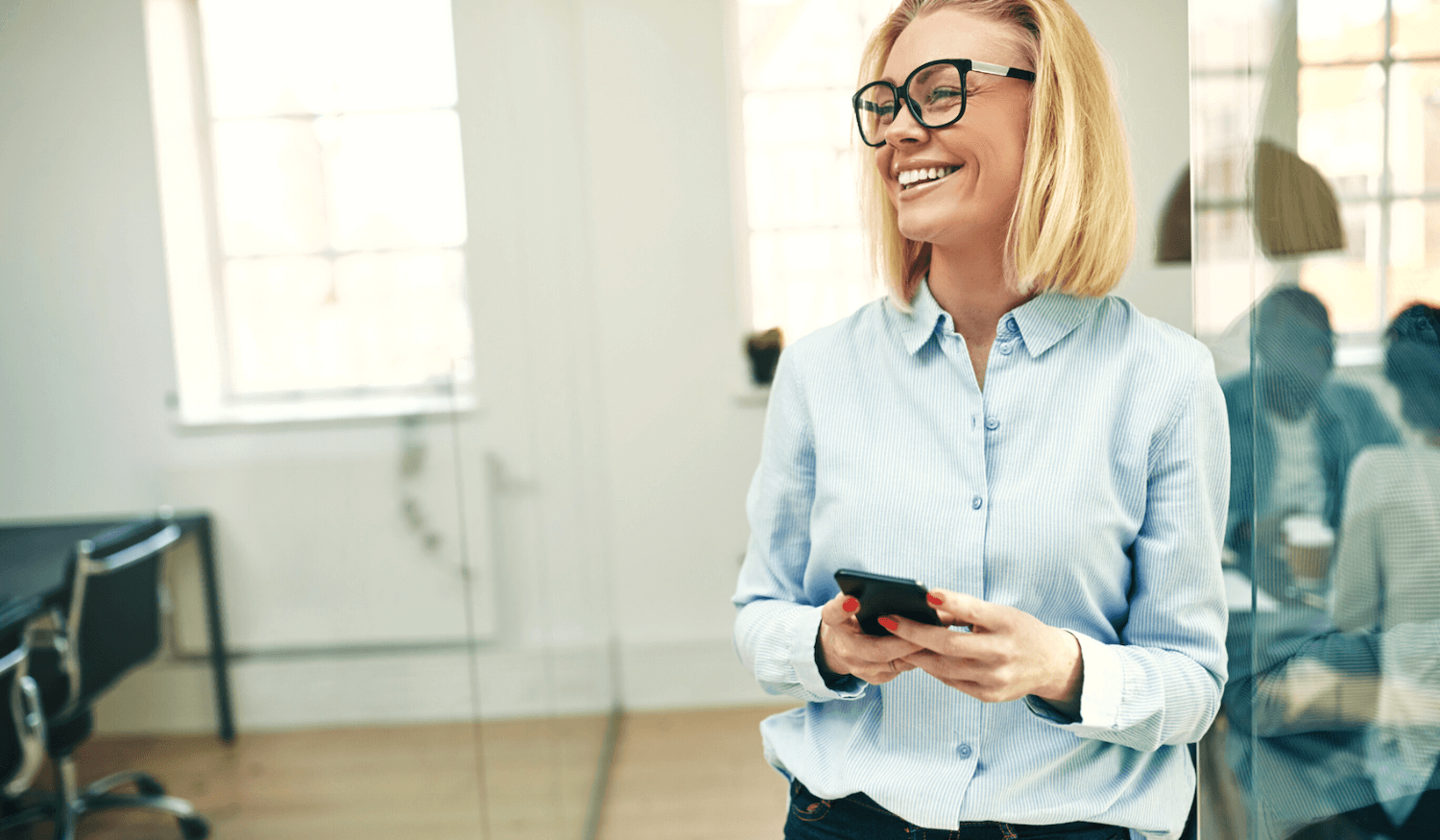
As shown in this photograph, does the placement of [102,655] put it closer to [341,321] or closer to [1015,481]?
[341,321]

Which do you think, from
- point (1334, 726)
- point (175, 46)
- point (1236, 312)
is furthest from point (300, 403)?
point (1334, 726)

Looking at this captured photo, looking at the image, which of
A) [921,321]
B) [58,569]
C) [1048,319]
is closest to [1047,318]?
[1048,319]

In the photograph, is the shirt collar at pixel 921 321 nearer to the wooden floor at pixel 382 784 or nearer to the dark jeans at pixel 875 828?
the dark jeans at pixel 875 828

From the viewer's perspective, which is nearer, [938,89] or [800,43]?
[938,89]

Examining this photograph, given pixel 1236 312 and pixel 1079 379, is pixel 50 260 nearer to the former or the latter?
pixel 1079 379

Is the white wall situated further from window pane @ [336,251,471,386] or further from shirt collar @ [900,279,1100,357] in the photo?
shirt collar @ [900,279,1100,357]

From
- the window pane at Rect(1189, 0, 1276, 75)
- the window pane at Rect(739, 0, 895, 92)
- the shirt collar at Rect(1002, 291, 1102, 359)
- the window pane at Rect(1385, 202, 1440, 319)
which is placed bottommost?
the shirt collar at Rect(1002, 291, 1102, 359)

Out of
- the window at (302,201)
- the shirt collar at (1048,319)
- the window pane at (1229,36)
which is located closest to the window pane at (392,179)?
the window at (302,201)

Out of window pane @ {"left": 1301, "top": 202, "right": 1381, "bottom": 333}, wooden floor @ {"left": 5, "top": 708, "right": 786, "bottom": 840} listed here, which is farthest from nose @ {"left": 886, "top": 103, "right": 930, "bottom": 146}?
wooden floor @ {"left": 5, "top": 708, "right": 786, "bottom": 840}

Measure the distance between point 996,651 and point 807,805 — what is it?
0.96 feet

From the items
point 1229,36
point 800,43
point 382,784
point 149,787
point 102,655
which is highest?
point 800,43

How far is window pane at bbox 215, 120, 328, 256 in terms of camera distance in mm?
951

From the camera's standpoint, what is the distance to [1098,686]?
2.32 feet

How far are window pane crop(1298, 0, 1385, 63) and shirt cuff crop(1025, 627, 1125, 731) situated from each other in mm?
497
